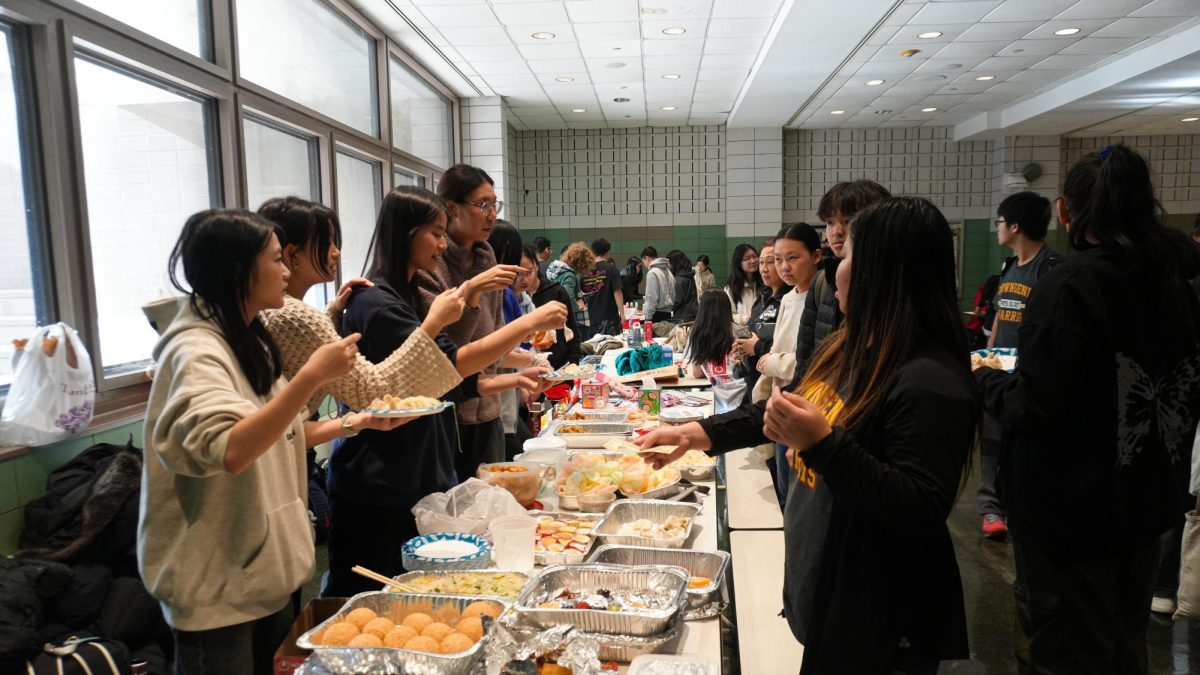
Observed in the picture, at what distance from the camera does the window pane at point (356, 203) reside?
6.24 m

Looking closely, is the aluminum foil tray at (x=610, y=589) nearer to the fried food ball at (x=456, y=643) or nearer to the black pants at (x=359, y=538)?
the fried food ball at (x=456, y=643)

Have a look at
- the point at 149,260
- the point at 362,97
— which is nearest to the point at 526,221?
the point at 362,97

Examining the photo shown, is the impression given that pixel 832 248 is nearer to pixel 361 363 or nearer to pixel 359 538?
pixel 361 363

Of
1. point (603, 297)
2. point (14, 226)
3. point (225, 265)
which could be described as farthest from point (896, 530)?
point (603, 297)

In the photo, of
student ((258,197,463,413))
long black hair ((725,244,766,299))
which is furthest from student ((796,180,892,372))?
long black hair ((725,244,766,299))

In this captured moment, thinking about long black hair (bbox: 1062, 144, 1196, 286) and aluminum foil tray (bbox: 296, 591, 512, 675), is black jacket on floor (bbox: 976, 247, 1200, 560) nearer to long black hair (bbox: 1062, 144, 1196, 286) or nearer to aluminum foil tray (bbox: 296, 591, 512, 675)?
long black hair (bbox: 1062, 144, 1196, 286)

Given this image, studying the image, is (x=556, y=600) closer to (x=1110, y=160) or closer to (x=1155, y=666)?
(x=1110, y=160)

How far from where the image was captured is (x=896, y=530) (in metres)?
1.34

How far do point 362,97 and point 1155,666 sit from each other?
6.45 m

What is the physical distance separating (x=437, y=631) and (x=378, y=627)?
11 centimetres

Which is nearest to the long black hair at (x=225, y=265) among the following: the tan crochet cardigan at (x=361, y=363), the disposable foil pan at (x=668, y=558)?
the tan crochet cardigan at (x=361, y=363)

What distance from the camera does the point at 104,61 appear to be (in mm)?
3348

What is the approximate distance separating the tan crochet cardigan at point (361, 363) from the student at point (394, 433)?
0.33 ft

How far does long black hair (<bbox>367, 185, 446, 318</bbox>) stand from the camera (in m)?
2.16
